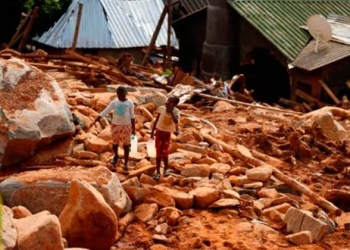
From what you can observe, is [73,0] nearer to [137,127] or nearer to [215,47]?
[215,47]

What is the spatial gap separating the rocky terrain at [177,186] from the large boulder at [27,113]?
2 cm

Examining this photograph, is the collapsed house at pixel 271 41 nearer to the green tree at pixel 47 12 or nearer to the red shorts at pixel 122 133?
the green tree at pixel 47 12

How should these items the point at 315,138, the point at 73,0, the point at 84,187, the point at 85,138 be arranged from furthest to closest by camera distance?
the point at 73,0
the point at 315,138
the point at 85,138
the point at 84,187

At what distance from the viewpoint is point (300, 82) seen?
831 inches

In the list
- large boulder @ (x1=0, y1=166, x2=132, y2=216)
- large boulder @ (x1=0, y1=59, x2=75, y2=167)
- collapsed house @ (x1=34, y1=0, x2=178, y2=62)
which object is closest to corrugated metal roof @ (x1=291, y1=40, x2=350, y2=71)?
collapsed house @ (x1=34, y1=0, x2=178, y2=62)

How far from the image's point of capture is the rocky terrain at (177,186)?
6.74 metres

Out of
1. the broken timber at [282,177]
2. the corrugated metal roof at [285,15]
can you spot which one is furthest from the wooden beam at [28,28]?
the broken timber at [282,177]

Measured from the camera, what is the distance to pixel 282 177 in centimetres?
962

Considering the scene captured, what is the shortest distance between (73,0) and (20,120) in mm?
17090

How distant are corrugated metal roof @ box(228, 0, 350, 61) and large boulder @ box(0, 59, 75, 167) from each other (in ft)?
43.2

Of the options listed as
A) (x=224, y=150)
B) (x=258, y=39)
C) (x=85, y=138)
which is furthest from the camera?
(x=258, y=39)

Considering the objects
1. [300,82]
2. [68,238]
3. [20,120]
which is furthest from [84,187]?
[300,82]

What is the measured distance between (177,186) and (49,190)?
2.09m

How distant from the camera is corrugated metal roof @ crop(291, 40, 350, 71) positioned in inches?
790
